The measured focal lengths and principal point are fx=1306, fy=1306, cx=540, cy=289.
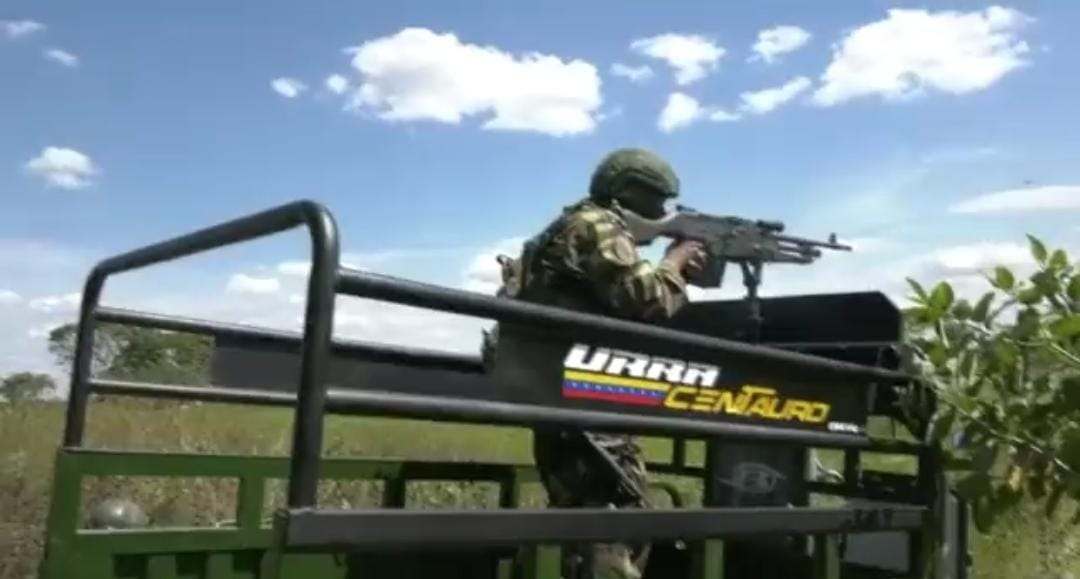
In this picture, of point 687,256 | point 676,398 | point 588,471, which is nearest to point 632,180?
point 687,256

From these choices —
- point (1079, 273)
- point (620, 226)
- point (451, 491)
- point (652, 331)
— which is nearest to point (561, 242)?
point (620, 226)

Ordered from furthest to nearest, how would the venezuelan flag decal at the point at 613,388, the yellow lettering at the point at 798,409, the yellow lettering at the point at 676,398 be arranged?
the yellow lettering at the point at 798,409
the yellow lettering at the point at 676,398
the venezuelan flag decal at the point at 613,388

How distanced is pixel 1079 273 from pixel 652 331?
1164mm

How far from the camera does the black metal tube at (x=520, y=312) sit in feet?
7.30

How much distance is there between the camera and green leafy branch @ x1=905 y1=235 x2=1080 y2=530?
3180mm

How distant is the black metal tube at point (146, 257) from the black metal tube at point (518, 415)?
0.25 feet

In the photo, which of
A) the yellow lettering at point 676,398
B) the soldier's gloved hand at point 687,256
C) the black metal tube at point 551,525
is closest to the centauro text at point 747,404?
the yellow lettering at point 676,398

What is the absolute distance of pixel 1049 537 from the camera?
7562 mm

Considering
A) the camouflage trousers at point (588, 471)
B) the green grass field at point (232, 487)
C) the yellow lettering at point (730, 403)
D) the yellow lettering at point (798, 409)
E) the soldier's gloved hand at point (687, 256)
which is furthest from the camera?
the green grass field at point (232, 487)

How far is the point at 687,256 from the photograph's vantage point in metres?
4.09

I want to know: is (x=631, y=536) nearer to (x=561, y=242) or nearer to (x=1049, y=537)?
(x=561, y=242)

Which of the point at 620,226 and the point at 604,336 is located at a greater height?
the point at 620,226

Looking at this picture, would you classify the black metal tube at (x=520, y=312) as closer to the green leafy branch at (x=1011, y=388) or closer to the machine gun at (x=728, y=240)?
the green leafy branch at (x=1011, y=388)

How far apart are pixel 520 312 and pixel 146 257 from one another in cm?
114
